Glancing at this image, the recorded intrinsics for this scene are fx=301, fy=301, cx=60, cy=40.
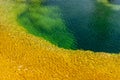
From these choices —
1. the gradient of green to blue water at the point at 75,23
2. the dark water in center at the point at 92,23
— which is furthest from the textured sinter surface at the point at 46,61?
the dark water in center at the point at 92,23

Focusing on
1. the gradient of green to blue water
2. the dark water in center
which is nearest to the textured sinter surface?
the gradient of green to blue water

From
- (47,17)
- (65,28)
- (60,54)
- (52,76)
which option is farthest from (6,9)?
(52,76)

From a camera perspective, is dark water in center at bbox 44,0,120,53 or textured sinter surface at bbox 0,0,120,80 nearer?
textured sinter surface at bbox 0,0,120,80

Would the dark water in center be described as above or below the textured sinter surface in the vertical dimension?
below

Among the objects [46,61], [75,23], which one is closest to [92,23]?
[75,23]

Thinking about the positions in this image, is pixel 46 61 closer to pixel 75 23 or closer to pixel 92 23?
pixel 75 23

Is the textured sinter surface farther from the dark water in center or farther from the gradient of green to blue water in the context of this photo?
the dark water in center
